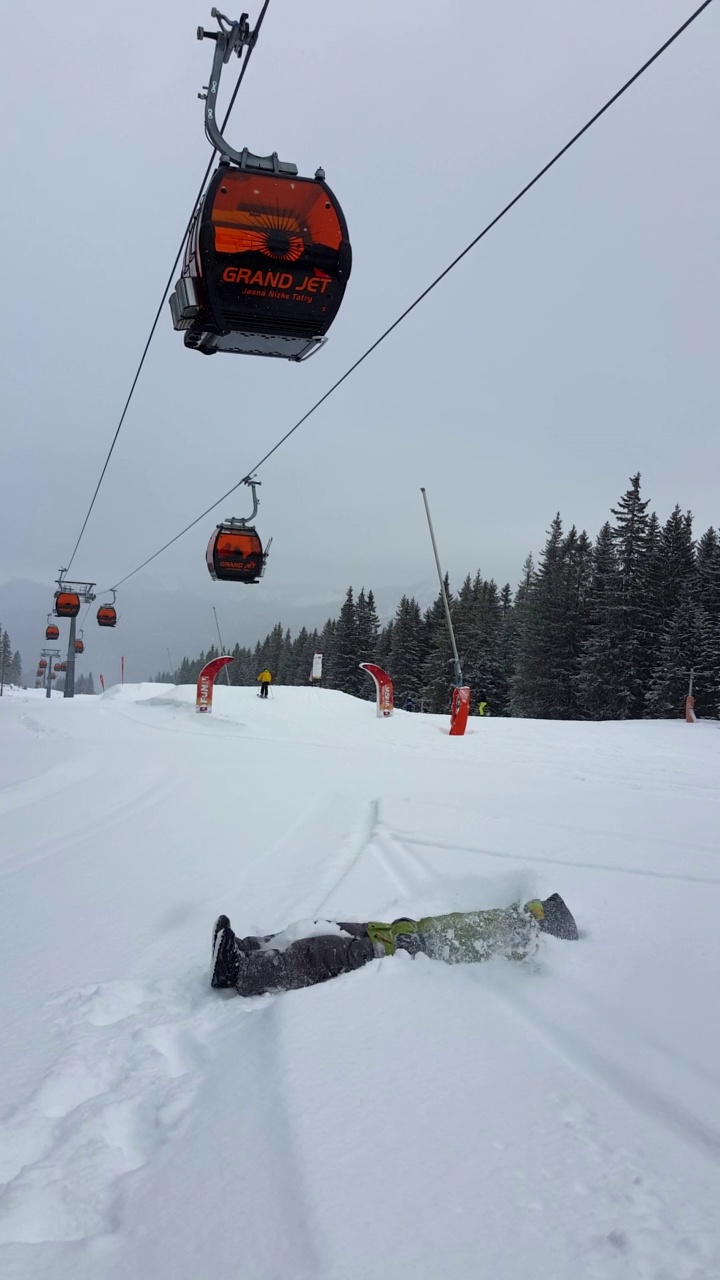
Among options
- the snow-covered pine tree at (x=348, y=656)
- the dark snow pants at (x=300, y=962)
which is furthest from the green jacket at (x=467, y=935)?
the snow-covered pine tree at (x=348, y=656)

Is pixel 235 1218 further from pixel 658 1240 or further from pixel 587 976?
pixel 587 976

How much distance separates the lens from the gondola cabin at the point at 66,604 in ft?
106

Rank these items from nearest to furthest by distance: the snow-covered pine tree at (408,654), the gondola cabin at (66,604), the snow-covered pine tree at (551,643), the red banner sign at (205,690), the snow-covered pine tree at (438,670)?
1. the red banner sign at (205,690)
2. the gondola cabin at (66,604)
3. the snow-covered pine tree at (551,643)
4. the snow-covered pine tree at (438,670)
5. the snow-covered pine tree at (408,654)

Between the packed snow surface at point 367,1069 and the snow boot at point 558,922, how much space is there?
9cm

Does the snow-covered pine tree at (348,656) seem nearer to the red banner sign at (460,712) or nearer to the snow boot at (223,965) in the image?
the red banner sign at (460,712)

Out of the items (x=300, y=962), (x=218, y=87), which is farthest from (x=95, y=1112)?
(x=218, y=87)

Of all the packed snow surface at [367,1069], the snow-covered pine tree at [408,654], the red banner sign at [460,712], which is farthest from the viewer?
the snow-covered pine tree at [408,654]

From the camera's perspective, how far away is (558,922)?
3.60 metres

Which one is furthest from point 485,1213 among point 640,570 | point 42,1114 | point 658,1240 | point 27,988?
point 640,570

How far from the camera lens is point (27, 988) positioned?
134 inches

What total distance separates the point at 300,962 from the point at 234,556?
44.3ft

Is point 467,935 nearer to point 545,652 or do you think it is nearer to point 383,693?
point 383,693

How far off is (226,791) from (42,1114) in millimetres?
6191

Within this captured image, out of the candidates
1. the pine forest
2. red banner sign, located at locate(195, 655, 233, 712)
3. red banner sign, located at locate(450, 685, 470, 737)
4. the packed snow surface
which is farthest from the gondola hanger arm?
the pine forest
